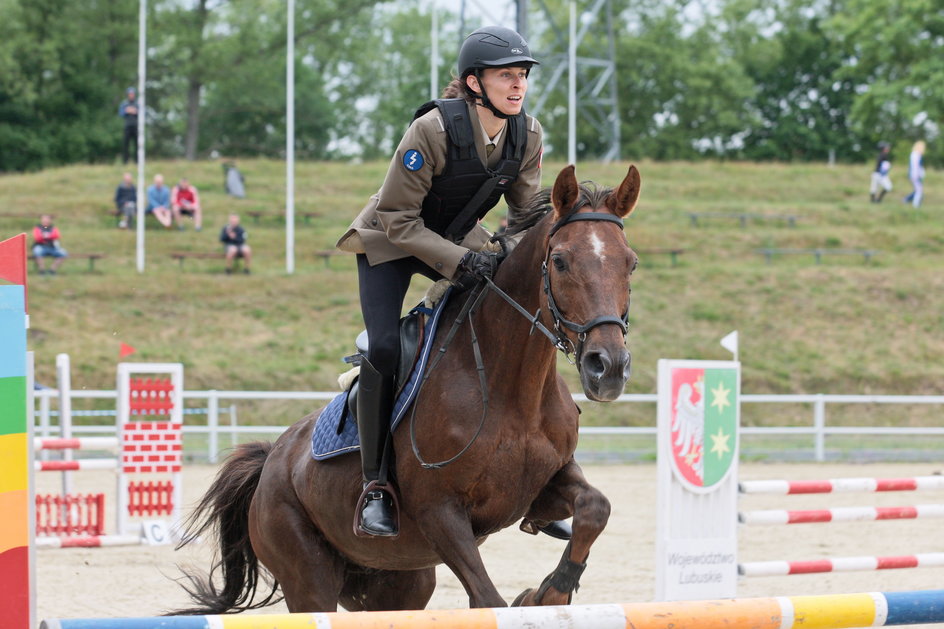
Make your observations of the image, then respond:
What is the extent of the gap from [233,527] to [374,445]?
1592 mm

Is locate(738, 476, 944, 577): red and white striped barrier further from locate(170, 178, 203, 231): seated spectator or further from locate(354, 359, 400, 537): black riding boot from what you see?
locate(170, 178, 203, 231): seated spectator

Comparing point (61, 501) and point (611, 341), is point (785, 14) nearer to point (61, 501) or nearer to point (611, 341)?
point (61, 501)

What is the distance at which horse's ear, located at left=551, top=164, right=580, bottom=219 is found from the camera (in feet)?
13.2

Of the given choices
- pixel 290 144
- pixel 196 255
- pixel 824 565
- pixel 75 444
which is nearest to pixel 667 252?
pixel 290 144

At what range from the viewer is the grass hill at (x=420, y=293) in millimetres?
22000

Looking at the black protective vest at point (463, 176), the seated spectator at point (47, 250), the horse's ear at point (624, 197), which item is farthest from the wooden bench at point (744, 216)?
the horse's ear at point (624, 197)

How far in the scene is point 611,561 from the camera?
9.12 m

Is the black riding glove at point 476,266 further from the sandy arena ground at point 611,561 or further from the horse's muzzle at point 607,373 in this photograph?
the sandy arena ground at point 611,561

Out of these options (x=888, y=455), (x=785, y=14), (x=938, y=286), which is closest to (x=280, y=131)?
(x=785, y=14)

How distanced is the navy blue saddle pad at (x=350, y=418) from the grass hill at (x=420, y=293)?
52.2 feet

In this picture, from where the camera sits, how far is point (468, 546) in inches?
162

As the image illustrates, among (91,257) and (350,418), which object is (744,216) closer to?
(91,257)

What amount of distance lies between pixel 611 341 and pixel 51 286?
858 inches

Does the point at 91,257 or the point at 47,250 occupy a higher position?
the point at 47,250
